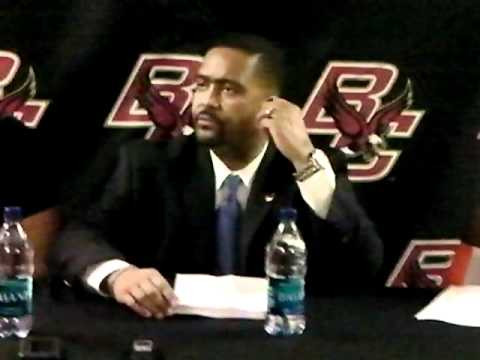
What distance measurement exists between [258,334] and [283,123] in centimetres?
59

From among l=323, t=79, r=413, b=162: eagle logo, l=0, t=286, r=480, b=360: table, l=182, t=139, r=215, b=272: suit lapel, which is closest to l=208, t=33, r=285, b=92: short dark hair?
l=323, t=79, r=413, b=162: eagle logo

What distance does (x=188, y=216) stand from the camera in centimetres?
237

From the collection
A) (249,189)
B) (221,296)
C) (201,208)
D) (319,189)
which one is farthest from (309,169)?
(221,296)

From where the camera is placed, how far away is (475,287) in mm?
2264

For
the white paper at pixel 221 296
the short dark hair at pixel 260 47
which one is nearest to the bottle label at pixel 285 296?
the white paper at pixel 221 296

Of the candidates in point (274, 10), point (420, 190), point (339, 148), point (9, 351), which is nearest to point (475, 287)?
point (420, 190)

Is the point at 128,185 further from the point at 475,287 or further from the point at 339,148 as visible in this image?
the point at 475,287

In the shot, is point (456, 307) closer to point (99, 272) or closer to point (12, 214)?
point (99, 272)

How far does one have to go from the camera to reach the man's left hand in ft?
7.60

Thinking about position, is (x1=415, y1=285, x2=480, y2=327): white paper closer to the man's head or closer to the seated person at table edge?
the seated person at table edge

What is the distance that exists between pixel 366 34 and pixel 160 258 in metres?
0.68

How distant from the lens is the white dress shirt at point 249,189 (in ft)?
7.01

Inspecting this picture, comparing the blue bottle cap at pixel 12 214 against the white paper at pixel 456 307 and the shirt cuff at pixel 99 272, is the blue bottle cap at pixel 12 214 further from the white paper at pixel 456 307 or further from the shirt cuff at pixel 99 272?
the white paper at pixel 456 307

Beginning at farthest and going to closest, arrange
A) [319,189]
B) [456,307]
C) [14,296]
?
[319,189]
[456,307]
[14,296]
